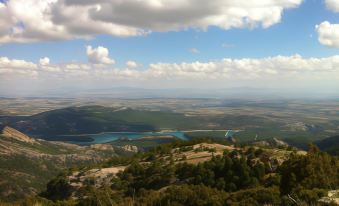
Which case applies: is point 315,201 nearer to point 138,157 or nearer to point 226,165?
point 226,165

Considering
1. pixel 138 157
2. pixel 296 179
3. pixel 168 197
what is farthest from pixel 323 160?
pixel 138 157

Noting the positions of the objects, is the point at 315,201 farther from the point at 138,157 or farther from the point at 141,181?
the point at 138,157

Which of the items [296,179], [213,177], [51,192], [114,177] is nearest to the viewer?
[296,179]

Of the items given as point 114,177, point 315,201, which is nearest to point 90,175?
point 114,177

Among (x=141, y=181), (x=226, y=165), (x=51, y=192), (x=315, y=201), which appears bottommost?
(x=51, y=192)

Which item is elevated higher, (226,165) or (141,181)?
(226,165)

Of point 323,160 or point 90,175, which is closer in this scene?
point 323,160

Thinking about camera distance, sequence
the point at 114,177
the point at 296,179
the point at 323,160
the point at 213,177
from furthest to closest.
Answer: the point at 114,177 < the point at 213,177 < the point at 323,160 < the point at 296,179

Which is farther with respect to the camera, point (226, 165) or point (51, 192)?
point (51, 192)

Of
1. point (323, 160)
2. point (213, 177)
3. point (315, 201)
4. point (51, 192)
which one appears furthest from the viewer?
point (51, 192)
